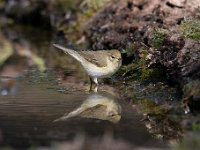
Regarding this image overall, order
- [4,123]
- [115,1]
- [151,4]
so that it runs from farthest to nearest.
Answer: [115,1] → [151,4] → [4,123]

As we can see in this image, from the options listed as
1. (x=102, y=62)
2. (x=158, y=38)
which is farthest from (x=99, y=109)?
(x=158, y=38)

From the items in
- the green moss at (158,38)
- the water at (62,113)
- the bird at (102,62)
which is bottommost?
the water at (62,113)

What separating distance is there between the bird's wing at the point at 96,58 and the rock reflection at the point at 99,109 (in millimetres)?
591

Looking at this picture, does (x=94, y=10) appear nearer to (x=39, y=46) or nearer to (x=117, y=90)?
(x=39, y=46)

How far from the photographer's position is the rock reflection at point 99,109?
945cm

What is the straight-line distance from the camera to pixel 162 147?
760 cm

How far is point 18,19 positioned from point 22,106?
58.4 feet

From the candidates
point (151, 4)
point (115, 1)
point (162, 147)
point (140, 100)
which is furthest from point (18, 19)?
point (162, 147)

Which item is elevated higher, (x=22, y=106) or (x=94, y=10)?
(x=94, y=10)

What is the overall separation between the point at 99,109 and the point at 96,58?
70.5 inches

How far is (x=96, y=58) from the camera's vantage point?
11602 mm

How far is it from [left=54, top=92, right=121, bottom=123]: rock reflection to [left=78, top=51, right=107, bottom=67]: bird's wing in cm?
59

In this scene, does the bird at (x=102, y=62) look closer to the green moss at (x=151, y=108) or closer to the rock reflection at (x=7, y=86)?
the green moss at (x=151, y=108)

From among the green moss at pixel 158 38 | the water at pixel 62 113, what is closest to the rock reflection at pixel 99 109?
the water at pixel 62 113
